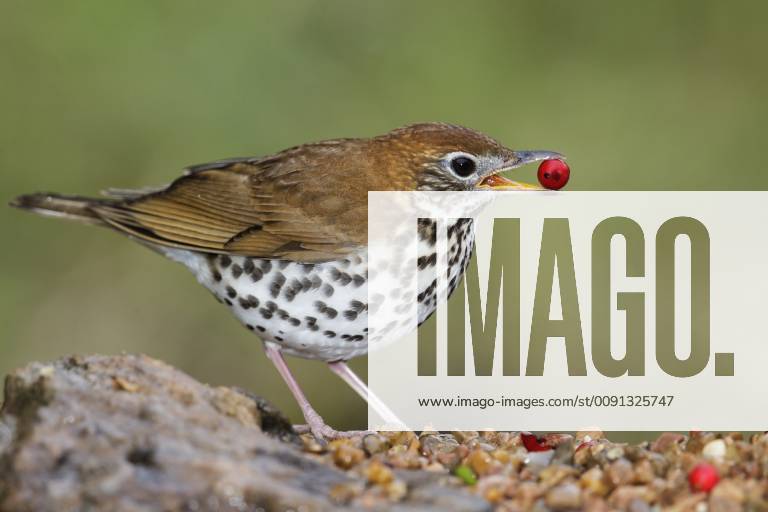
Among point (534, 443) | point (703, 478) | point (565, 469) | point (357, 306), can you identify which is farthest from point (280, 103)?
point (703, 478)

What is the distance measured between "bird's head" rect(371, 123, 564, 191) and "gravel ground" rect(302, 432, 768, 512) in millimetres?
855

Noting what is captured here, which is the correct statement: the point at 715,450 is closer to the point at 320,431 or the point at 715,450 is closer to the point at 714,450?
the point at 714,450

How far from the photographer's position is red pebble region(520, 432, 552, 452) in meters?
3.44

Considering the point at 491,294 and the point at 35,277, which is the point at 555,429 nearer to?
the point at 491,294

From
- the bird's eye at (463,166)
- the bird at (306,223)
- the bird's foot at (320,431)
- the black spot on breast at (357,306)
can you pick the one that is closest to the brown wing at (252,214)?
the bird at (306,223)

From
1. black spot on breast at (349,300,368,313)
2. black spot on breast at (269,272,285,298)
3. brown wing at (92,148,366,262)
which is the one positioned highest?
brown wing at (92,148,366,262)

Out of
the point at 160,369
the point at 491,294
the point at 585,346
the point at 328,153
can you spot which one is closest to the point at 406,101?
the point at 491,294

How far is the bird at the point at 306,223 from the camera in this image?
371cm

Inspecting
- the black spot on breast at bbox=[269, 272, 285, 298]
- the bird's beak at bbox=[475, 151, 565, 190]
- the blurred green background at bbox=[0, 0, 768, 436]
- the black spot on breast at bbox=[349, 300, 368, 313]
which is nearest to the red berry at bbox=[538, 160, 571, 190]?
the bird's beak at bbox=[475, 151, 565, 190]

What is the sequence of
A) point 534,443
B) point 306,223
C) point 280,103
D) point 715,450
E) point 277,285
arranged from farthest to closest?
point 280,103
point 306,223
point 277,285
point 534,443
point 715,450

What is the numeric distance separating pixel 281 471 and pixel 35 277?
380 centimetres

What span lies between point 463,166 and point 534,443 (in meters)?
0.96

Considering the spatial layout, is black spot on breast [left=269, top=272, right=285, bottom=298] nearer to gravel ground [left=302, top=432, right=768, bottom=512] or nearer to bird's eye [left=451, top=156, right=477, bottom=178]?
gravel ground [left=302, top=432, right=768, bottom=512]

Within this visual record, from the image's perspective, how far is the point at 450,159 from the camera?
3.85 meters
